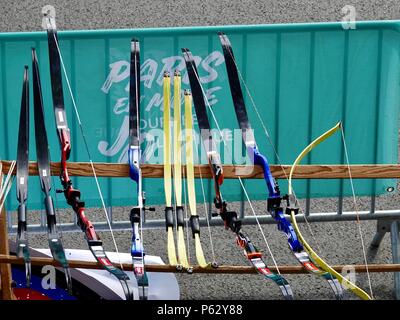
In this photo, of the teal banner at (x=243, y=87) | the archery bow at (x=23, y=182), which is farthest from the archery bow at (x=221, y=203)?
the teal banner at (x=243, y=87)

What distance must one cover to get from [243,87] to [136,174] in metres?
2.03

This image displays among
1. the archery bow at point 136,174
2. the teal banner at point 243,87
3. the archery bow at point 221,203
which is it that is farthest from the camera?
the teal banner at point 243,87

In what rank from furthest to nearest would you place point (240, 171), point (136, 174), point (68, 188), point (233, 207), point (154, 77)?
point (233, 207)
point (154, 77)
point (240, 171)
point (136, 174)
point (68, 188)

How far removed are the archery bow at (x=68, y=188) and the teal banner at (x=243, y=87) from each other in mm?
1292

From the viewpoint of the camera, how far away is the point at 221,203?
179 inches

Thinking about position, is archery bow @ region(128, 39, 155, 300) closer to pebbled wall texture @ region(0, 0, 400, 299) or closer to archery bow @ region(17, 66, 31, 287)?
archery bow @ region(17, 66, 31, 287)

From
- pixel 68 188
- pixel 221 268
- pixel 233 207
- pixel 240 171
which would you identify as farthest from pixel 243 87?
pixel 221 268

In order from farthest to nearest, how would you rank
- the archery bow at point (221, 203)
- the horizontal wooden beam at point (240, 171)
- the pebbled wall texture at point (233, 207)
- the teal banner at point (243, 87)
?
the pebbled wall texture at point (233, 207) → the teal banner at point (243, 87) → the horizontal wooden beam at point (240, 171) → the archery bow at point (221, 203)

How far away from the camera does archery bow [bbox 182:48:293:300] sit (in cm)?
412

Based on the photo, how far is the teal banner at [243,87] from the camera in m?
6.45

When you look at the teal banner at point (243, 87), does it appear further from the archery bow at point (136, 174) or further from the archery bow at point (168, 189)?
the archery bow at point (168, 189)

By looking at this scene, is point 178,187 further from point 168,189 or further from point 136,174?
point 136,174

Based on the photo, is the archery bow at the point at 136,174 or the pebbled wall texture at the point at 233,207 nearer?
the archery bow at the point at 136,174
